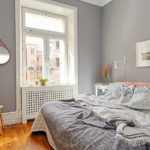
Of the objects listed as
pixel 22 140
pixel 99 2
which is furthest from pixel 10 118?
pixel 99 2

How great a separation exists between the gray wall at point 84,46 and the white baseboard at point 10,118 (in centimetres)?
10

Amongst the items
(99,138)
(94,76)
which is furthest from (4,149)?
(94,76)

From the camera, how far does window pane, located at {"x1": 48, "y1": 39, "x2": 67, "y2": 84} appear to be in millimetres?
3528

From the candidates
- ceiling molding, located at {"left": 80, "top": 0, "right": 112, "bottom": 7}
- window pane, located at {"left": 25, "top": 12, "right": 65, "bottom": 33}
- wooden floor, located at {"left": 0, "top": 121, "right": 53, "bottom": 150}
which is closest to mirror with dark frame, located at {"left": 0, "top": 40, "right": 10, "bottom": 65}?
window pane, located at {"left": 25, "top": 12, "right": 65, "bottom": 33}

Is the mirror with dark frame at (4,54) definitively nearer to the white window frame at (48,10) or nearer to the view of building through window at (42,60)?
the white window frame at (48,10)

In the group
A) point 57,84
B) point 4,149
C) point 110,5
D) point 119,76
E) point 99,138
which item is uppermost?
point 110,5

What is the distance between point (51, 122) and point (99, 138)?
763mm

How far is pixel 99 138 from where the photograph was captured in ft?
3.06

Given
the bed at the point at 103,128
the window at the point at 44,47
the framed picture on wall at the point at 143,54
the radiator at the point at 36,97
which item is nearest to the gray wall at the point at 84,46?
the radiator at the point at 36,97

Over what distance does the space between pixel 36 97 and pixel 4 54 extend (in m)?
1.16

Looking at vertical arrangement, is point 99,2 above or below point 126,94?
above

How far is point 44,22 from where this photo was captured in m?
3.51

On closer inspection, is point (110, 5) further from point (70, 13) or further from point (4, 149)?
point (4, 149)

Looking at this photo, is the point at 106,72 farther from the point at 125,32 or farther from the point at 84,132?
the point at 84,132
